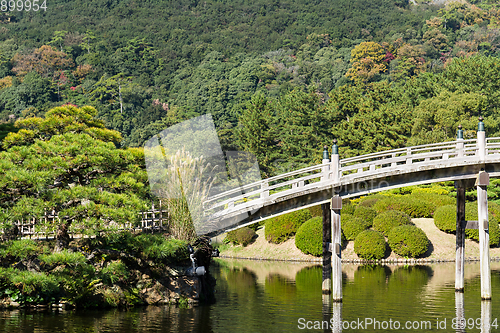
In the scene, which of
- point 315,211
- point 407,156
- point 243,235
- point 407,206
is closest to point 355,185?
point 407,156

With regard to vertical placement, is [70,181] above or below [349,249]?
above

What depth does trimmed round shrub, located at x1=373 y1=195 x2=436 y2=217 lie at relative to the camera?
35.9 metres

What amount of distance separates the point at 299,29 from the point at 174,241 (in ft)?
336

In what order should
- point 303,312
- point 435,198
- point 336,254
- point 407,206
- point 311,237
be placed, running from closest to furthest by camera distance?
point 303,312
point 336,254
point 311,237
point 407,206
point 435,198

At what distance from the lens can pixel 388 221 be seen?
3347cm

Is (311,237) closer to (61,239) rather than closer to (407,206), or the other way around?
(407,206)

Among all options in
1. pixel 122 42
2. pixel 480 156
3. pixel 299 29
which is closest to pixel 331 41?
pixel 299 29

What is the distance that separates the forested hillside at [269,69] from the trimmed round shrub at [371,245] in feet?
51.2

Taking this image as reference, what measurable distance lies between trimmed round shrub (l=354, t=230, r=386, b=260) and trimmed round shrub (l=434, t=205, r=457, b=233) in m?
3.98

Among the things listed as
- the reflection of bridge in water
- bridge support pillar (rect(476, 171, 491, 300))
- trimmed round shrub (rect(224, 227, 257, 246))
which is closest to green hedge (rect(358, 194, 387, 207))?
trimmed round shrub (rect(224, 227, 257, 246))

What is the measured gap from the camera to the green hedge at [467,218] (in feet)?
109

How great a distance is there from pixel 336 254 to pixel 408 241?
13.1 m

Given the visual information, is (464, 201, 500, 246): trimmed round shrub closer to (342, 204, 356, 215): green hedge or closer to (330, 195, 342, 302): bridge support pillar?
(342, 204, 356, 215): green hedge

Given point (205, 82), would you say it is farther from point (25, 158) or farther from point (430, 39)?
point (25, 158)
